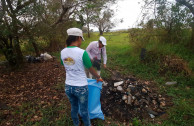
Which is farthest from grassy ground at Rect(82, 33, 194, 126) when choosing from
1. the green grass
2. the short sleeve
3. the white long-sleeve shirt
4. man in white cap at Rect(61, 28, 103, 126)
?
the short sleeve

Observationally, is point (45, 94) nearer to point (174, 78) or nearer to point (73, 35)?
point (73, 35)

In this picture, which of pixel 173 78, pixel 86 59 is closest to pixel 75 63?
pixel 86 59

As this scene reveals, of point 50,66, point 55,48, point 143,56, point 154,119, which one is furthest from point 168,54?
point 55,48

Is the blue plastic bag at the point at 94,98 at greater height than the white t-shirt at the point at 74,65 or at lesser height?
lesser

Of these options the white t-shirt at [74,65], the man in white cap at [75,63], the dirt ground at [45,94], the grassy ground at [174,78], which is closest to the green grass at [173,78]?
the grassy ground at [174,78]

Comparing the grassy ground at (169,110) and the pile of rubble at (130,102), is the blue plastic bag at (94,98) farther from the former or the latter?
the pile of rubble at (130,102)

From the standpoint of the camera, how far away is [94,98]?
7.46 ft

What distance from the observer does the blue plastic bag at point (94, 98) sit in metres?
2.22

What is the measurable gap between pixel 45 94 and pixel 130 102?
233 centimetres

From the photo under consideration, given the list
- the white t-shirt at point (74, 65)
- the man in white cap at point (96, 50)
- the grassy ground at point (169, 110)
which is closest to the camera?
the white t-shirt at point (74, 65)

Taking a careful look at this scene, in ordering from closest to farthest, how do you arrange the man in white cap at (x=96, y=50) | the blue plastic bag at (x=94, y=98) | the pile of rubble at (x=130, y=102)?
1. the blue plastic bag at (x=94, y=98)
2. the pile of rubble at (x=130, y=102)
3. the man in white cap at (x=96, y=50)

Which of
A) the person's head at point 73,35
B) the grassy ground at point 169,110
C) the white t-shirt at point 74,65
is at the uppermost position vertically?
the person's head at point 73,35

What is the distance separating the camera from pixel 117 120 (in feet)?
8.05

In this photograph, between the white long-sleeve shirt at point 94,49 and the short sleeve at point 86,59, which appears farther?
the white long-sleeve shirt at point 94,49
